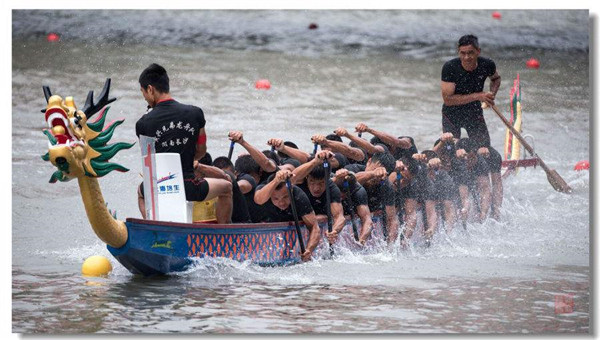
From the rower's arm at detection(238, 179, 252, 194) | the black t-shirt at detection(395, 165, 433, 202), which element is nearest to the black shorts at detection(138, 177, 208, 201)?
the rower's arm at detection(238, 179, 252, 194)

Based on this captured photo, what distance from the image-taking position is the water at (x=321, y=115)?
809 centimetres

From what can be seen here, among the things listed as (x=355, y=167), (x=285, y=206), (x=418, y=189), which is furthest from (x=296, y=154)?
(x=418, y=189)

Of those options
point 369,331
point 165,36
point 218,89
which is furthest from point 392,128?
point 369,331

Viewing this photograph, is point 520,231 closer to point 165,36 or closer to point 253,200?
point 253,200

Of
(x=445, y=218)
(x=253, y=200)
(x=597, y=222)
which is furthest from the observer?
(x=445, y=218)

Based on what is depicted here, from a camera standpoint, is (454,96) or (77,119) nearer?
(77,119)

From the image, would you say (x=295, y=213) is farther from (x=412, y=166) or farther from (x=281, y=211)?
(x=412, y=166)

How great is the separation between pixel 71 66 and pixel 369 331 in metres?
3.95

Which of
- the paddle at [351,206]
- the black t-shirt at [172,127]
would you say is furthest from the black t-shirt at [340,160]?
the black t-shirt at [172,127]

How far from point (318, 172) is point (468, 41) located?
1707 mm

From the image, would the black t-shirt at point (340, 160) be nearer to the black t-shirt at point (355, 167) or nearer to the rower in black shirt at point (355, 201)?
the black t-shirt at point (355, 167)

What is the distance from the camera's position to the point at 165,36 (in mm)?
10078

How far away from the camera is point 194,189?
857 cm

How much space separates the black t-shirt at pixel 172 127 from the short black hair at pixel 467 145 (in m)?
3.46
